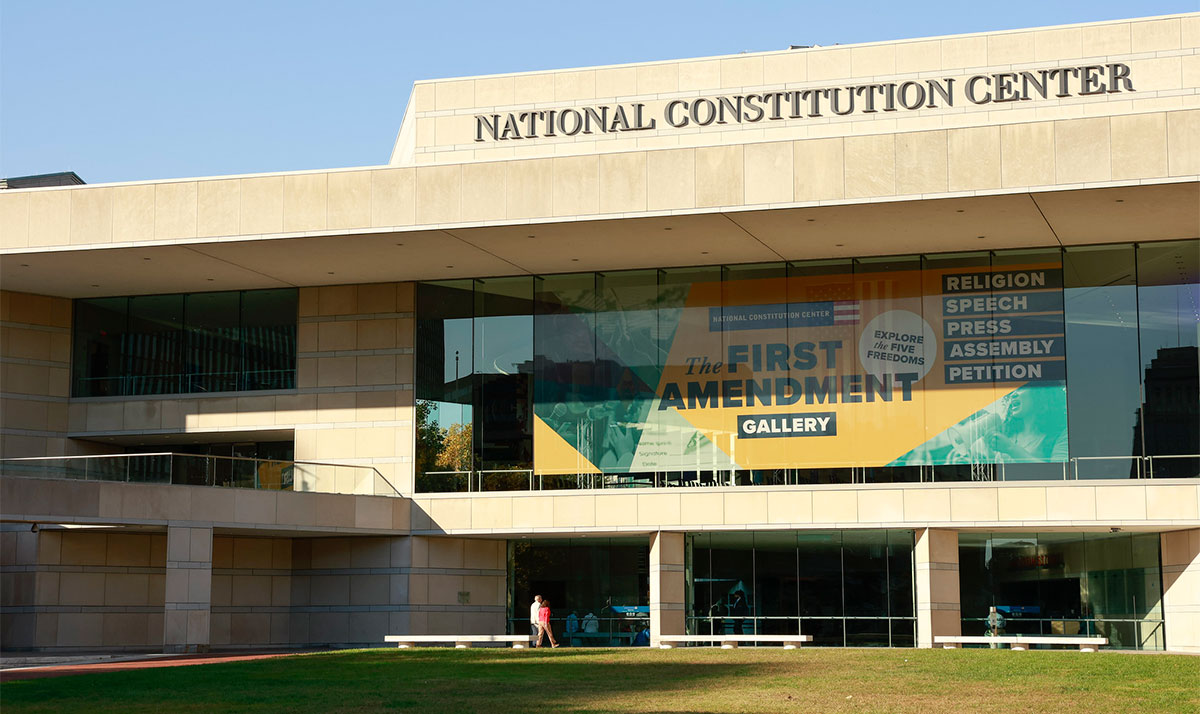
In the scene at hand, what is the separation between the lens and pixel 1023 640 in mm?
31750

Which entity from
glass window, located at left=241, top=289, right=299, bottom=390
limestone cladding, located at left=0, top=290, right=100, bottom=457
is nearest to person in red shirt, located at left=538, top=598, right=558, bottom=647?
glass window, located at left=241, top=289, right=299, bottom=390

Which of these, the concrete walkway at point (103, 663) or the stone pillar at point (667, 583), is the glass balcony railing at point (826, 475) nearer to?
the stone pillar at point (667, 583)

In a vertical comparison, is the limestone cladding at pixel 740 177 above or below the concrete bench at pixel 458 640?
above

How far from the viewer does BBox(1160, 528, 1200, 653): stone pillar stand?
3347cm

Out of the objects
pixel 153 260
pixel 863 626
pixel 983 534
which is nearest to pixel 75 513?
pixel 153 260

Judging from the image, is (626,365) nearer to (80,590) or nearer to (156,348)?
(156,348)

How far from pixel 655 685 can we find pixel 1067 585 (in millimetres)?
19164

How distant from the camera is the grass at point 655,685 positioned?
55.7ft

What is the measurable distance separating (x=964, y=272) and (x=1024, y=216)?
3.49 meters

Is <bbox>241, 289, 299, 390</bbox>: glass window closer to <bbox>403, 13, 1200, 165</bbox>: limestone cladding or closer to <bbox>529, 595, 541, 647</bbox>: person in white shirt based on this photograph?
<bbox>403, 13, 1200, 165</bbox>: limestone cladding

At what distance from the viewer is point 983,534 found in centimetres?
3575

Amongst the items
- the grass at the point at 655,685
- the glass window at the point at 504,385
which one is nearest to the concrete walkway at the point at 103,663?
the grass at the point at 655,685

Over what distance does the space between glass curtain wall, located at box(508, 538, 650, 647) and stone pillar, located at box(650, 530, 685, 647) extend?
34.1 inches

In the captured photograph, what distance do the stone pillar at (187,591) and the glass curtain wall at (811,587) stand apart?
12.7 m
